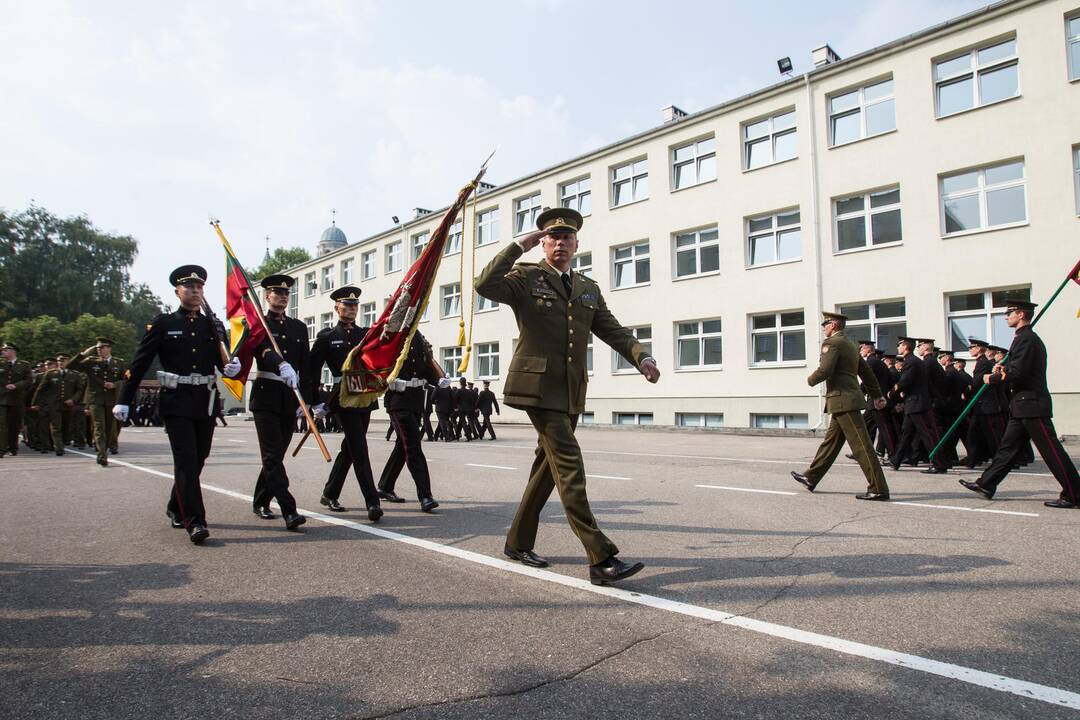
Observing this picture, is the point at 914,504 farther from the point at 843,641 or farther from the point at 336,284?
the point at 336,284

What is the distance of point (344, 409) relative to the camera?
6609 mm

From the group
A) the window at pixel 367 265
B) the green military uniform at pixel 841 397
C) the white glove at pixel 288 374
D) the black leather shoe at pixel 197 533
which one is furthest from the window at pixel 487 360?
the black leather shoe at pixel 197 533

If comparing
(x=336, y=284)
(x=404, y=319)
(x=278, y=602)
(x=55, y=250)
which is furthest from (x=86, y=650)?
(x=55, y=250)

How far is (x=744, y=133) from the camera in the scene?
2358cm

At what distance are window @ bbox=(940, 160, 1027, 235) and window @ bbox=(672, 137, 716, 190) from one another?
24.1 feet

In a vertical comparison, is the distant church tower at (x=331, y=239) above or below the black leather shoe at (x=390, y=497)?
above

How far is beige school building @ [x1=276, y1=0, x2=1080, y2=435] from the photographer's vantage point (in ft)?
56.9

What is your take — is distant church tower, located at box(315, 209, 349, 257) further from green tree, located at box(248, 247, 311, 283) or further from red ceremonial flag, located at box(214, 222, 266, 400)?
red ceremonial flag, located at box(214, 222, 266, 400)

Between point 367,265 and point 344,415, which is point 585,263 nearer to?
point 367,265

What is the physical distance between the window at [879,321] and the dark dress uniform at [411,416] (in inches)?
623

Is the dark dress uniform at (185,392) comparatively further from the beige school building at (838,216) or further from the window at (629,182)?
the window at (629,182)

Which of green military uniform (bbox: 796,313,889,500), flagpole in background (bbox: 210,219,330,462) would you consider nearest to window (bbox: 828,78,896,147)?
green military uniform (bbox: 796,313,889,500)

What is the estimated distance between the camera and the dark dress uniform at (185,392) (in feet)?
18.8

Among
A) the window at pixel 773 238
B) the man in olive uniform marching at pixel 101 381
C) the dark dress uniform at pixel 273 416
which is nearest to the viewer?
the dark dress uniform at pixel 273 416
